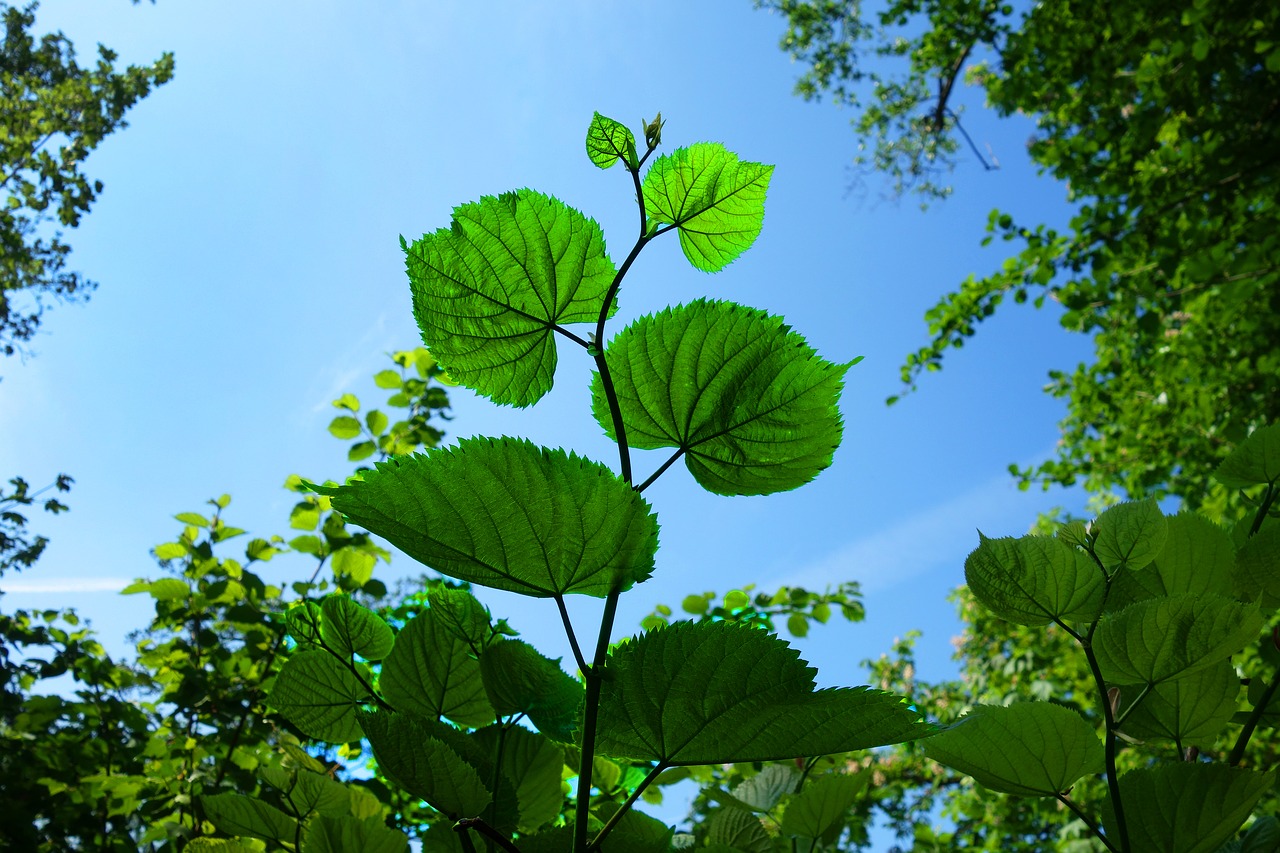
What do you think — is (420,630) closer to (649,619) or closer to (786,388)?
(786,388)

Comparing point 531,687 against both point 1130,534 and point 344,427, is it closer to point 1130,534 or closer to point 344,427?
point 1130,534

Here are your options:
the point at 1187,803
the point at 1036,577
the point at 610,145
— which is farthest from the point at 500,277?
the point at 1187,803

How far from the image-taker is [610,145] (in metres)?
0.39

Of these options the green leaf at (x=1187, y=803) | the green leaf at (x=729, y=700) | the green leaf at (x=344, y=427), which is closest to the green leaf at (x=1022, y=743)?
the green leaf at (x=1187, y=803)

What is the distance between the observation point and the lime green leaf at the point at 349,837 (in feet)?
1.20

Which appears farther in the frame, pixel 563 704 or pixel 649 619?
pixel 649 619

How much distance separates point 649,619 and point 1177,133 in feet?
12.5

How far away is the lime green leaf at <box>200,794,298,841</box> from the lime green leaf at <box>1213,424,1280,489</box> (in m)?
0.64

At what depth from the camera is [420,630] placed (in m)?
0.42

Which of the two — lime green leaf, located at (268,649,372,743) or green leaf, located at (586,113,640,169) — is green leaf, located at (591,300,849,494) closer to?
green leaf, located at (586,113,640,169)

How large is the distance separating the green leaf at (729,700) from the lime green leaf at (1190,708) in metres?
0.22

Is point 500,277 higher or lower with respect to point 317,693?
higher

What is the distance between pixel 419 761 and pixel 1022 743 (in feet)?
1.03

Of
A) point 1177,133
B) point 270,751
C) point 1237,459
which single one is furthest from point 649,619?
point 1177,133
